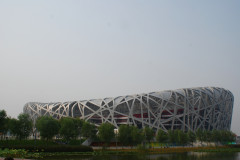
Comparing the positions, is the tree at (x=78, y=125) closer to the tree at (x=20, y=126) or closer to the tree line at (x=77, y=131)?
the tree line at (x=77, y=131)

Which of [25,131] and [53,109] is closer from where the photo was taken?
[25,131]

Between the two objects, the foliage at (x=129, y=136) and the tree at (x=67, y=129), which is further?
the tree at (x=67, y=129)

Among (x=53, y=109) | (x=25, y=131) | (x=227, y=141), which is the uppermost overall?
(x=53, y=109)

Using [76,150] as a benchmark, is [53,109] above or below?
above

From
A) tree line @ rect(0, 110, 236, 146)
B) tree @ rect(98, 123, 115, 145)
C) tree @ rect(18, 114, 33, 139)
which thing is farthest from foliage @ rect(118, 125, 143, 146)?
tree @ rect(18, 114, 33, 139)

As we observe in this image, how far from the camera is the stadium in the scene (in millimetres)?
77812

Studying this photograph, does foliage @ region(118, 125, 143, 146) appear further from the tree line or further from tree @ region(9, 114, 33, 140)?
tree @ region(9, 114, 33, 140)

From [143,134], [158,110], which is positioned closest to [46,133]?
[143,134]

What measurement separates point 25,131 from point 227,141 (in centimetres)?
5352

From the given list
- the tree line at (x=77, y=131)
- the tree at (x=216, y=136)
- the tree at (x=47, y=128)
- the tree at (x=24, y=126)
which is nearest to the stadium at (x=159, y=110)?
the tree at (x=216, y=136)

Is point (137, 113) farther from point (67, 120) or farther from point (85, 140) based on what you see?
point (67, 120)

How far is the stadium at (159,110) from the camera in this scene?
77.8 meters

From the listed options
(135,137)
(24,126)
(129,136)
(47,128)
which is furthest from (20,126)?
(135,137)

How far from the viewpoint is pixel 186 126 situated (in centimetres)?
7875
